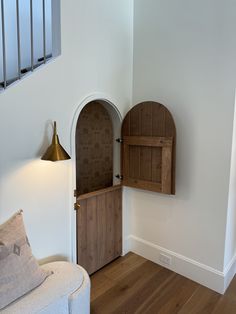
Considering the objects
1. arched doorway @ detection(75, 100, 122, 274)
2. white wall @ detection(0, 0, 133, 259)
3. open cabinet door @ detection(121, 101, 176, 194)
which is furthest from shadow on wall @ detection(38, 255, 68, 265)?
open cabinet door @ detection(121, 101, 176, 194)

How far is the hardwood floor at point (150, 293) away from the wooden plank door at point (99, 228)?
17cm

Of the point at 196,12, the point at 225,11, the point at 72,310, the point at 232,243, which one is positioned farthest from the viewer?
the point at 232,243

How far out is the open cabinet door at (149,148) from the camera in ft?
7.60

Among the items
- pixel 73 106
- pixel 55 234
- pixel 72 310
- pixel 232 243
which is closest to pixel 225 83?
pixel 73 106

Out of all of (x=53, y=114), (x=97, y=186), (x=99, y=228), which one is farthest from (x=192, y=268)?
(x=53, y=114)

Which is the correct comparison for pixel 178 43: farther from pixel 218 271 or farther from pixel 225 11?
pixel 218 271

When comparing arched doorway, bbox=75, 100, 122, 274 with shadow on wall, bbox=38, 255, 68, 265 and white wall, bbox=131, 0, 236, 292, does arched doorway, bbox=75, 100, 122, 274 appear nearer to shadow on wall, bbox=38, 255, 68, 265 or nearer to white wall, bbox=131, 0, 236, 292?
shadow on wall, bbox=38, 255, 68, 265

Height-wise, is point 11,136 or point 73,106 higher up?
point 73,106

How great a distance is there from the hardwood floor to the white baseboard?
0.06 meters

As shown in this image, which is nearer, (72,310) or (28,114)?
(72,310)

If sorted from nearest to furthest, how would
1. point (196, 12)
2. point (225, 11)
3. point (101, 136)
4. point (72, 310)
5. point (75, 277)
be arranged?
point (72, 310) < point (75, 277) < point (225, 11) < point (196, 12) < point (101, 136)

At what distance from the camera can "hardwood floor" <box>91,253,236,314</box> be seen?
79.6 inches

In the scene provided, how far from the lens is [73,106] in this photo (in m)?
2.11

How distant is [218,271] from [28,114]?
2.27 meters
